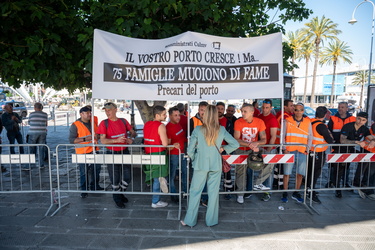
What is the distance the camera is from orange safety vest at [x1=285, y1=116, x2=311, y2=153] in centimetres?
517

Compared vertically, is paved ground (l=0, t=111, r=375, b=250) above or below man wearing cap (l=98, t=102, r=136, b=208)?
below

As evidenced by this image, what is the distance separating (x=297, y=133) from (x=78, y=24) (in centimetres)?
507

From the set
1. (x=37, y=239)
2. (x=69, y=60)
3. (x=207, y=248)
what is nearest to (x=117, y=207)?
(x=37, y=239)

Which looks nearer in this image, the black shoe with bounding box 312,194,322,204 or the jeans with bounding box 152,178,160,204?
the jeans with bounding box 152,178,160,204

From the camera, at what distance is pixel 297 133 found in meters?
5.22

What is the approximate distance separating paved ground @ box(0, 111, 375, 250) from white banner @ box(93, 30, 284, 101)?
214cm

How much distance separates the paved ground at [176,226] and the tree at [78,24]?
281cm

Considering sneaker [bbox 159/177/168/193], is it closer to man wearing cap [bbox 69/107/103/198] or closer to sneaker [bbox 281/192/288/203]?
man wearing cap [bbox 69/107/103/198]

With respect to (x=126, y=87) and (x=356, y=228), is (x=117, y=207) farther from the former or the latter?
(x=356, y=228)

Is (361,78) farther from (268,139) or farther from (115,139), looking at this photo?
(115,139)

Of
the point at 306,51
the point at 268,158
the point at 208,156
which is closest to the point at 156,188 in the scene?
the point at 208,156

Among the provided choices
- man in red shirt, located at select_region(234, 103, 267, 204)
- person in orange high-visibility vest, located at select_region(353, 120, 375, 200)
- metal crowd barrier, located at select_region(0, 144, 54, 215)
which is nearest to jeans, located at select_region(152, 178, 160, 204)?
man in red shirt, located at select_region(234, 103, 267, 204)

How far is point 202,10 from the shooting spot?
5336 millimetres

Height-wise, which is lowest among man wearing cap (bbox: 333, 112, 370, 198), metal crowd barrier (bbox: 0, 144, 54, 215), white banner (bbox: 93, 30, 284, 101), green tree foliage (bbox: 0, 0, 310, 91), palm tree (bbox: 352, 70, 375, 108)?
metal crowd barrier (bbox: 0, 144, 54, 215)
